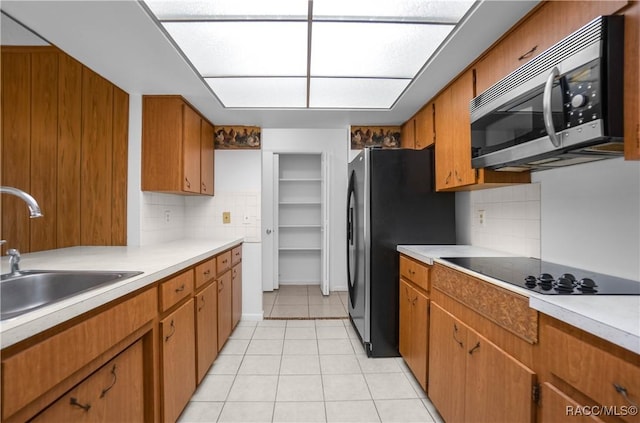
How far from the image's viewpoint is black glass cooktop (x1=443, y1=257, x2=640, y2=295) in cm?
100

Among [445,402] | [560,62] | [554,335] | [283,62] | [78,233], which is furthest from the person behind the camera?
[78,233]

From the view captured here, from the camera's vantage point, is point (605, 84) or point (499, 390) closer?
point (605, 84)

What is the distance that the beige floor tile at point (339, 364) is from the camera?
7.09 ft

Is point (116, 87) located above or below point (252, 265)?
above

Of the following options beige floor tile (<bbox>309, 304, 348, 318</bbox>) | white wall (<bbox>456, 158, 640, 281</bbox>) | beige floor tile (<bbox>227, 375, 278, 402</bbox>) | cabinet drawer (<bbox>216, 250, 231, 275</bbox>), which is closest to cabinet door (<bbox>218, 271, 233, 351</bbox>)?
cabinet drawer (<bbox>216, 250, 231, 275</bbox>)

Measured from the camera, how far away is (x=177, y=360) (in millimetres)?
1569

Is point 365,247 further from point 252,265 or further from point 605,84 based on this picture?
point 605,84

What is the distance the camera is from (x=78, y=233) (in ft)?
7.41

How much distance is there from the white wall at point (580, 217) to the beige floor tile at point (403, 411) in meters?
1.10

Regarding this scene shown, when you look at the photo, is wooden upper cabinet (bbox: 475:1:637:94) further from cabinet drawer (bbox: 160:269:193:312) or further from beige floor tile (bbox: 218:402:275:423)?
beige floor tile (bbox: 218:402:275:423)

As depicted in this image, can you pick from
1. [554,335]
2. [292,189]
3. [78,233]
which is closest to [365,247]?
[554,335]

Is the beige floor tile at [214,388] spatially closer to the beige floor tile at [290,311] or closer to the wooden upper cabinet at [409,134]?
the beige floor tile at [290,311]

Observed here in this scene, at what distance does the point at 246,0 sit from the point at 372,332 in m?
2.27

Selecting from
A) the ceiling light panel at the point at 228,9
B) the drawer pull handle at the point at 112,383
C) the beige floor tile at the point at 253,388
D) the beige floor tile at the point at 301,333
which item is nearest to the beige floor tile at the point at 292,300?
the beige floor tile at the point at 301,333
